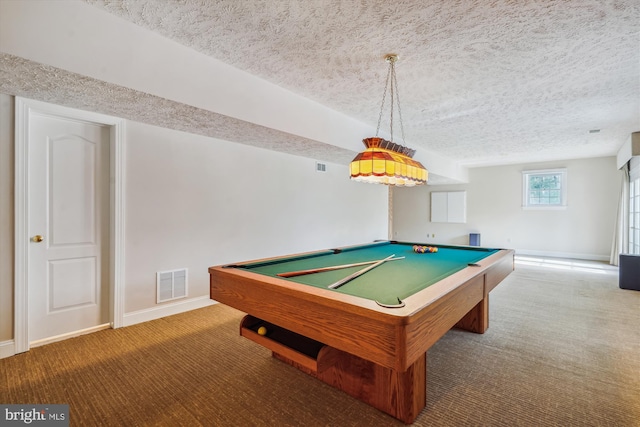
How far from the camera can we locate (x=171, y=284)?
10.7ft

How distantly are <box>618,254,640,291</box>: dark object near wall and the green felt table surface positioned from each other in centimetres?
279

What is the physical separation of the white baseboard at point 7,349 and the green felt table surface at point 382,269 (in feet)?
6.51

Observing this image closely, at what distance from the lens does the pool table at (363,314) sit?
1.22 metres

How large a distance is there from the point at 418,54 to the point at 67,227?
3435mm

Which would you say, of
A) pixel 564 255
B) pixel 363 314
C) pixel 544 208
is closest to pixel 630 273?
pixel 564 255

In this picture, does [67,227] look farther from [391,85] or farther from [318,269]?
[391,85]

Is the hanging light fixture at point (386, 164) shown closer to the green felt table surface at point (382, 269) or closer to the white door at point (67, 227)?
the green felt table surface at point (382, 269)

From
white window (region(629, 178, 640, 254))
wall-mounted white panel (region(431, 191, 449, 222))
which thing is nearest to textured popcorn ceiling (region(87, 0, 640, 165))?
white window (region(629, 178, 640, 254))

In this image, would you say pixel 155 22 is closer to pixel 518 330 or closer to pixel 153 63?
pixel 153 63

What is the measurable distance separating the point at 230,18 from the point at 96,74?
3.16ft

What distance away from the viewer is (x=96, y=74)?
194 cm

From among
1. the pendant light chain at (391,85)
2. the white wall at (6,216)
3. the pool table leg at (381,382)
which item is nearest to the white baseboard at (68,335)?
the white wall at (6,216)

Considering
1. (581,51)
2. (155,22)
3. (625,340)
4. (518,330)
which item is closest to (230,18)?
(155,22)

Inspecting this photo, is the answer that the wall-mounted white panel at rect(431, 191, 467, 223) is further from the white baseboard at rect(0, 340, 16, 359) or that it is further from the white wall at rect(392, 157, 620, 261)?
the white baseboard at rect(0, 340, 16, 359)
